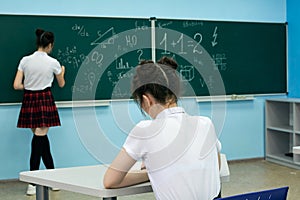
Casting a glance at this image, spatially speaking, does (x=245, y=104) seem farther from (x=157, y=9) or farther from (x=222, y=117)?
(x=157, y=9)

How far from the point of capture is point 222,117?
553cm

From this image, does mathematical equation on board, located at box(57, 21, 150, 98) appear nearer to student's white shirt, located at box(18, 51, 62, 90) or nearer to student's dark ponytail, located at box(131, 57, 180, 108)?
student's white shirt, located at box(18, 51, 62, 90)

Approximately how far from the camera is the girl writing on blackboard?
4270mm

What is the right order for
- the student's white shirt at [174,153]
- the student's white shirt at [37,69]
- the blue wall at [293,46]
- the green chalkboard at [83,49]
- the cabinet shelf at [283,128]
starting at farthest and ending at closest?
1. the blue wall at [293,46]
2. the cabinet shelf at [283,128]
3. the green chalkboard at [83,49]
4. the student's white shirt at [37,69]
5. the student's white shirt at [174,153]

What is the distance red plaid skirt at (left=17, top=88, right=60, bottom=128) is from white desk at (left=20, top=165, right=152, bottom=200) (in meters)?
2.05

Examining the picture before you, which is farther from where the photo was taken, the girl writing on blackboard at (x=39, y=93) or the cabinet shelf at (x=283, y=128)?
the cabinet shelf at (x=283, y=128)

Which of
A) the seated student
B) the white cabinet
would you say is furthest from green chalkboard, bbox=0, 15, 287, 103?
the seated student

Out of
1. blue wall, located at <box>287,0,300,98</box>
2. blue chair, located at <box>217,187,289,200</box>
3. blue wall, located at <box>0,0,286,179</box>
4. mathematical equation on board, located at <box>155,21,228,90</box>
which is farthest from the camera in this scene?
blue wall, located at <box>287,0,300,98</box>

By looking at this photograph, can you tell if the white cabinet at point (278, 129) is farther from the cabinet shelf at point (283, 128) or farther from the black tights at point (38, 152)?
the black tights at point (38, 152)

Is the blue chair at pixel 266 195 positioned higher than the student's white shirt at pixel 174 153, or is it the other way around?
the student's white shirt at pixel 174 153

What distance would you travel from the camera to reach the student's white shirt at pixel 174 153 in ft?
6.07

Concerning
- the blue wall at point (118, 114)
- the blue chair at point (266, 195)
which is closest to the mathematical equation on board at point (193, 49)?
the blue wall at point (118, 114)

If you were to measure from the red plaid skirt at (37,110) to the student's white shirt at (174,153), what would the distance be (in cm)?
262

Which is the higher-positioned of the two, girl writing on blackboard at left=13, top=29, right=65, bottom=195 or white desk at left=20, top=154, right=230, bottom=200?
girl writing on blackboard at left=13, top=29, right=65, bottom=195
